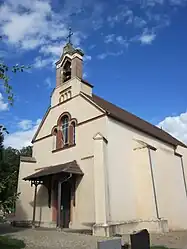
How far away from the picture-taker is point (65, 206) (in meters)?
17.5

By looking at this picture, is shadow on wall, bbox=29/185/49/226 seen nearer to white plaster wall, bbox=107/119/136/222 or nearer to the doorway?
the doorway

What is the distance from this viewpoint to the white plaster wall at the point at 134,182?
15.7 meters

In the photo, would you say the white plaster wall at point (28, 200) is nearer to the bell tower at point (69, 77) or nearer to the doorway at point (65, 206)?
the doorway at point (65, 206)

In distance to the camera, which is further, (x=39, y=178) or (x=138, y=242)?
(x=39, y=178)

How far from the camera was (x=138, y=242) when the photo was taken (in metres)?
6.16

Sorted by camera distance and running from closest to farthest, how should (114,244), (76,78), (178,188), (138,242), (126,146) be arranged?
(114,244) < (138,242) < (126,146) < (76,78) < (178,188)

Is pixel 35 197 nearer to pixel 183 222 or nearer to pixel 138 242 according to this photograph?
pixel 183 222

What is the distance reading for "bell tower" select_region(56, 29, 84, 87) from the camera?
20297mm

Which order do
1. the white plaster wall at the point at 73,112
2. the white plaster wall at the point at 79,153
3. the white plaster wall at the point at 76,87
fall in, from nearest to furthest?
the white plaster wall at the point at 79,153, the white plaster wall at the point at 73,112, the white plaster wall at the point at 76,87

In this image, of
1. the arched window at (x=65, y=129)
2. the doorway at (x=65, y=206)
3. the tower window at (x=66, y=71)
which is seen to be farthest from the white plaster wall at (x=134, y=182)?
the tower window at (x=66, y=71)

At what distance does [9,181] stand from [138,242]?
4188 millimetres

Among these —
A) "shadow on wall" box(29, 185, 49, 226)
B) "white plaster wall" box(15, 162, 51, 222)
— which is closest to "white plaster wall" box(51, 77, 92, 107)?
"white plaster wall" box(15, 162, 51, 222)

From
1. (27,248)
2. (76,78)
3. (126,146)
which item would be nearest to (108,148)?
(126,146)

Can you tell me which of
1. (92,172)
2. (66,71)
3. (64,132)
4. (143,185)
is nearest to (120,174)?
(92,172)
